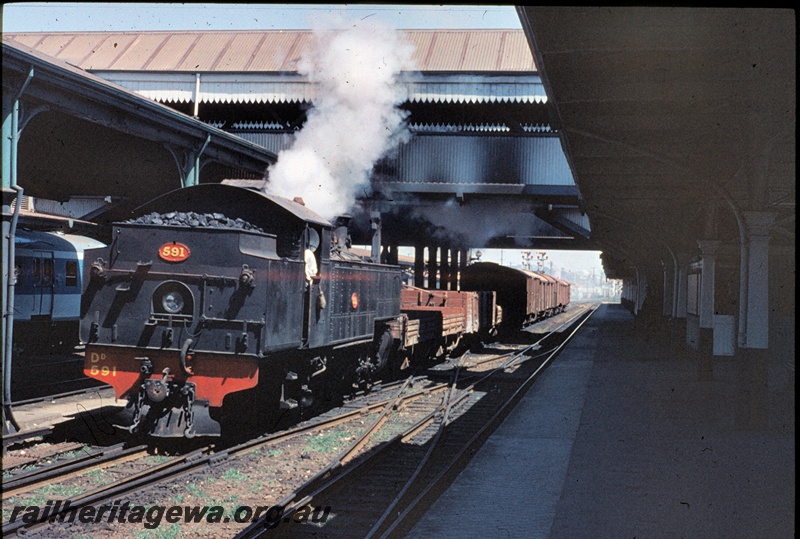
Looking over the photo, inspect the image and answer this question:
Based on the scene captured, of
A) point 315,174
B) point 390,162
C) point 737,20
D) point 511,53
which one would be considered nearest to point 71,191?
point 390,162

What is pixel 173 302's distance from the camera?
27.9ft

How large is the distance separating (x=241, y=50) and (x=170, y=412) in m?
15.2

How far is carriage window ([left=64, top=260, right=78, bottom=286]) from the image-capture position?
18.6 metres

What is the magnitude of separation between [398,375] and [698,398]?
6192mm

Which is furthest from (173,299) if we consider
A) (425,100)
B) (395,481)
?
(425,100)

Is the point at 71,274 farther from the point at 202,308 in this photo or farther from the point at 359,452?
the point at 359,452

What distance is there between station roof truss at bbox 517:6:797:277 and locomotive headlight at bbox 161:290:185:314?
15.3 feet

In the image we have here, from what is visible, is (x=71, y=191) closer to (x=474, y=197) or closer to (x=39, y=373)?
(x=39, y=373)

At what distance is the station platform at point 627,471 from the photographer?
602 cm

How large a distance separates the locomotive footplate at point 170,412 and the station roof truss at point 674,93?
5.10 meters

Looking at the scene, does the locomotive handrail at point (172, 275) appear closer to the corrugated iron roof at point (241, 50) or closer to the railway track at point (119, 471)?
the railway track at point (119, 471)

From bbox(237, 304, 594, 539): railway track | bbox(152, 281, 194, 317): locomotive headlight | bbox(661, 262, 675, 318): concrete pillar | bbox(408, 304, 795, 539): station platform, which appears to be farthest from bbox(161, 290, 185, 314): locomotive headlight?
bbox(661, 262, 675, 318): concrete pillar

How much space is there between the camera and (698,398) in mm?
13055

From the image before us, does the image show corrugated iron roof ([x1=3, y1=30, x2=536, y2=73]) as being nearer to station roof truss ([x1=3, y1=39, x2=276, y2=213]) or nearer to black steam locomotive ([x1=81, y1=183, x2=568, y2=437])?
station roof truss ([x1=3, y1=39, x2=276, y2=213])
